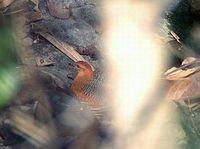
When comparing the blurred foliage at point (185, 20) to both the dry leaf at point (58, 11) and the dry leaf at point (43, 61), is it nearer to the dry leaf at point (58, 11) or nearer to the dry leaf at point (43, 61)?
the dry leaf at point (58, 11)

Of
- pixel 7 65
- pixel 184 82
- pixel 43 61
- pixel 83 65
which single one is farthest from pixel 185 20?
pixel 7 65

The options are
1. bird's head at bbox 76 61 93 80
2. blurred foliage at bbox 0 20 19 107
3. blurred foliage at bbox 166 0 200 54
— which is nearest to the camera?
blurred foliage at bbox 0 20 19 107

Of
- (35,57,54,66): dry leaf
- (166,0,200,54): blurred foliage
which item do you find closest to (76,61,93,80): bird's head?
(35,57,54,66): dry leaf

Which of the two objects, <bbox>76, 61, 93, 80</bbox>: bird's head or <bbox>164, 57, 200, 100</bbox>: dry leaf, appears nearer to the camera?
<bbox>164, 57, 200, 100</bbox>: dry leaf

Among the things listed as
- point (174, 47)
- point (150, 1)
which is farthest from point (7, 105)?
point (150, 1)

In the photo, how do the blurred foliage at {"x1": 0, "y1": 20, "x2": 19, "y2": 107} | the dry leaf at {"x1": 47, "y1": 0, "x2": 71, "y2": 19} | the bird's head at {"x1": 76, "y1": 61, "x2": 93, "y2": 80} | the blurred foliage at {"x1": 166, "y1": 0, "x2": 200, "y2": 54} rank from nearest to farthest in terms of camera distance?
the blurred foliage at {"x1": 0, "y1": 20, "x2": 19, "y2": 107} < the bird's head at {"x1": 76, "y1": 61, "x2": 93, "y2": 80} < the blurred foliage at {"x1": 166, "y1": 0, "x2": 200, "y2": 54} < the dry leaf at {"x1": 47, "y1": 0, "x2": 71, "y2": 19}

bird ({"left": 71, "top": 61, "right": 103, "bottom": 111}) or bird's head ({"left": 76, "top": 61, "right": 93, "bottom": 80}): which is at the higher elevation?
bird's head ({"left": 76, "top": 61, "right": 93, "bottom": 80})

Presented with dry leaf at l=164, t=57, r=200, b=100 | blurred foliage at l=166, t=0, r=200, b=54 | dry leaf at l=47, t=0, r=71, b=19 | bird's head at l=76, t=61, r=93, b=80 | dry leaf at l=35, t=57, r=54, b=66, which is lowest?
dry leaf at l=164, t=57, r=200, b=100

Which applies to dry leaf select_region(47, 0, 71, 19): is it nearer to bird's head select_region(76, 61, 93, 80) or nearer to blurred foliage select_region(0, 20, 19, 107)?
blurred foliage select_region(0, 20, 19, 107)
